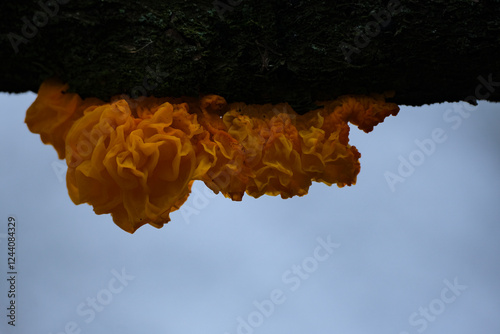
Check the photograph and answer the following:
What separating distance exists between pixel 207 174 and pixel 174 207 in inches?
10.5

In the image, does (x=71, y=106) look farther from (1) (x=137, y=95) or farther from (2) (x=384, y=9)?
(2) (x=384, y=9)

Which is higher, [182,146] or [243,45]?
[243,45]

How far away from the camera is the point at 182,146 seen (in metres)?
1.88

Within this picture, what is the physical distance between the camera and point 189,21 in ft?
5.93

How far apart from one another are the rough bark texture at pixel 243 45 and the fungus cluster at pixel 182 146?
10 cm

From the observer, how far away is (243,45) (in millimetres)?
1872

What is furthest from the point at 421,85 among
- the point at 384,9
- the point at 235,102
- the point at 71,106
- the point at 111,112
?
the point at 71,106

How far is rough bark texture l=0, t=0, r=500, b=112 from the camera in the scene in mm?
1753

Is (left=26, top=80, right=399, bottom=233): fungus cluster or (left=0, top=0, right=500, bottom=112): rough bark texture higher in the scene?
(left=0, top=0, right=500, bottom=112): rough bark texture

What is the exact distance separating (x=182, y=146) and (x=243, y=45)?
53 cm

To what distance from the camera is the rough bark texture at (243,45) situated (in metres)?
1.75

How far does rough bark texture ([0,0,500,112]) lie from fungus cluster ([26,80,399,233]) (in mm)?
105

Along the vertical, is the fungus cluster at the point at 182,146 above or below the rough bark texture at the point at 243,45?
below

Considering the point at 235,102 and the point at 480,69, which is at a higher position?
the point at 480,69
